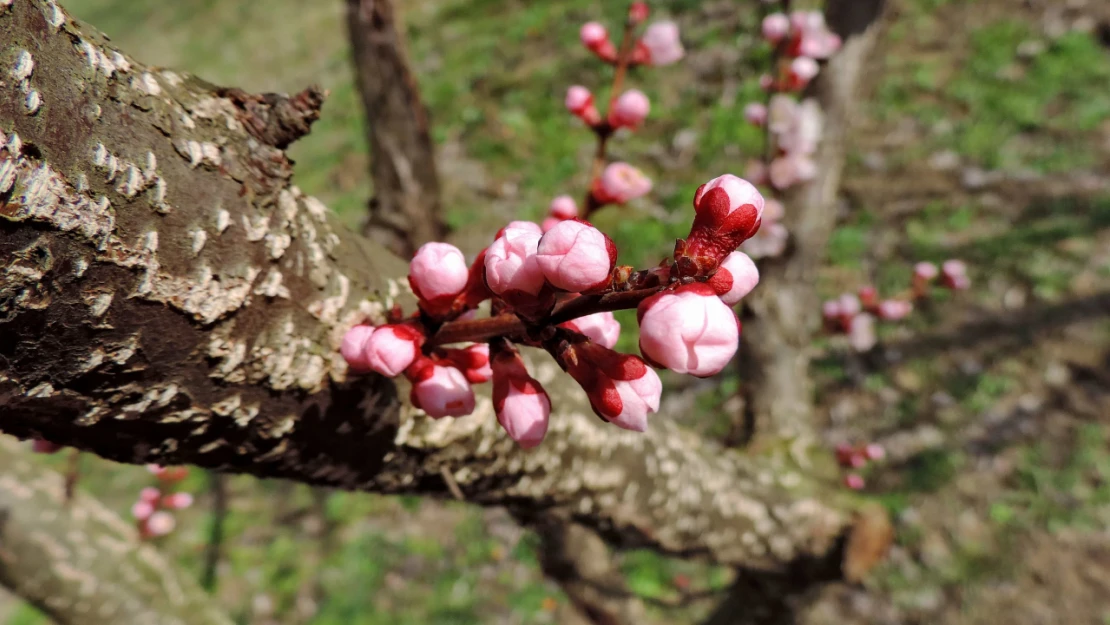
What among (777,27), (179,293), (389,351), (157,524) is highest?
(777,27)

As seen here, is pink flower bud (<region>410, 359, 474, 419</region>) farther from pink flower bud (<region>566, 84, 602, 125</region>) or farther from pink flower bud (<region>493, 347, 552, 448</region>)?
pink flower bud (<region>566, 84, 602, 125</region>)

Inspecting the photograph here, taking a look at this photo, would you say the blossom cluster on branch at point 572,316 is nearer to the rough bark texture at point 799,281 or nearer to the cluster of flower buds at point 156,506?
the rough bark texture at point 799,281

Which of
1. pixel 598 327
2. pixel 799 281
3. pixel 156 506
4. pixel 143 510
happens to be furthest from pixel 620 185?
pixel 156 506

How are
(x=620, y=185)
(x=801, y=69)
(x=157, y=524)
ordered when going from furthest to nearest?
(x=157, y=524), (x=801, y=69), (x=620, y=185)

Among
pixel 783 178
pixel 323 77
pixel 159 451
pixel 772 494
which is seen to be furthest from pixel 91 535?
pixel 323 77

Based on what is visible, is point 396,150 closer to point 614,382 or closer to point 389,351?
point 389,351

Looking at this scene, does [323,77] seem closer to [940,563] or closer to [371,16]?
[371,16]
